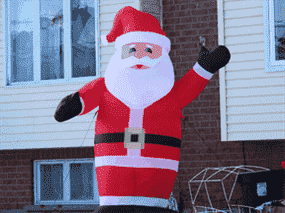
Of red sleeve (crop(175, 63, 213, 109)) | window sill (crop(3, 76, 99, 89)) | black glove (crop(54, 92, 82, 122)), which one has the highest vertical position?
window sill (crop(3, 76, 99, 89))

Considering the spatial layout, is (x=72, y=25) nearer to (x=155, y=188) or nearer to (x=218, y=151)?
(x=218, y=151)

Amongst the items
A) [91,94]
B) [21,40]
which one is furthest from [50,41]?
[91,94]

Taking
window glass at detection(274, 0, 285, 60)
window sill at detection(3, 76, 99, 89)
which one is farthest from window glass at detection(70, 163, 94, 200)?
window glass at detection(274, 0, 285, 60)

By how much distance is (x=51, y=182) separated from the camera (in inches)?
272

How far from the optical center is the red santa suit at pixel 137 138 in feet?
10.1

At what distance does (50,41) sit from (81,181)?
232 centimetres

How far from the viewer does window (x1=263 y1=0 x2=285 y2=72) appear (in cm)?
554

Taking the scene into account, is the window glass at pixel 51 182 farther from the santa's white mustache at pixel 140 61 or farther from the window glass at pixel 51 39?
the santa's white mustache at pixel 140 61

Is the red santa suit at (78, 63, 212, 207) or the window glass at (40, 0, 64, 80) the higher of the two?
the window glass at (40, 0, 64, 80)

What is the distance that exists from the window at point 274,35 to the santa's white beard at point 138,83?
2.74 meters

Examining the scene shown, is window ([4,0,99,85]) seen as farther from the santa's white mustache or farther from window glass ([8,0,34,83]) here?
the santa's white mustache

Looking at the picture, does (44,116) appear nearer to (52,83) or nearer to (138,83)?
(52,83)

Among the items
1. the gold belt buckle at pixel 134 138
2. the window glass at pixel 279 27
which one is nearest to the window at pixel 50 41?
the window glass at pixel 279 27

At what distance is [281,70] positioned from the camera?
17.8 ft
